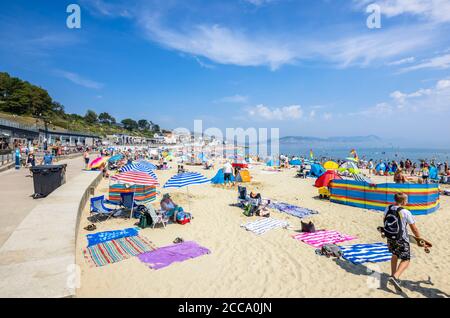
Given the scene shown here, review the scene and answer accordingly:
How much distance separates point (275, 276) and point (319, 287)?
2.58 feet

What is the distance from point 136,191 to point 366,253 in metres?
7.67

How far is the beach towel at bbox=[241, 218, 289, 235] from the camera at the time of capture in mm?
7419

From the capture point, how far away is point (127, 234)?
22.3ft

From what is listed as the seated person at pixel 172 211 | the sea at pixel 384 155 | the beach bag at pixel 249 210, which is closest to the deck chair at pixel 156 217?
the seated person at pixel 172 211

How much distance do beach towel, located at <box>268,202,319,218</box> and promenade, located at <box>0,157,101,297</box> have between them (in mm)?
6899

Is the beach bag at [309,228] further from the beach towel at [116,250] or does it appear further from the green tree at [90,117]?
the green tree at [90,117]

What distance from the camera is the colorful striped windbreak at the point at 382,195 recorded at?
9430 millimetres

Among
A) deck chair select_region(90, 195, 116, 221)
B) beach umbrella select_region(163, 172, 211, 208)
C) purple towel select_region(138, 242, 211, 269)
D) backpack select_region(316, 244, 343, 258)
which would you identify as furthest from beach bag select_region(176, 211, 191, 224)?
backpack select_region(316, 244, 343, 258)

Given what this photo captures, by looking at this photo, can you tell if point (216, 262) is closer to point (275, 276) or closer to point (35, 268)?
point (275, 276)

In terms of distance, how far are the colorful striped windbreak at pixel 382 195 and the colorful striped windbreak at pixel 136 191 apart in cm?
790

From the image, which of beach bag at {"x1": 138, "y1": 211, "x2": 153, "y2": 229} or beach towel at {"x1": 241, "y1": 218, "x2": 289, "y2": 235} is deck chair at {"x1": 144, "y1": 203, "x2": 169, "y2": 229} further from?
beach towel at {"x1": 241, "y1": 218, "x2": 289, "y2": 235}
